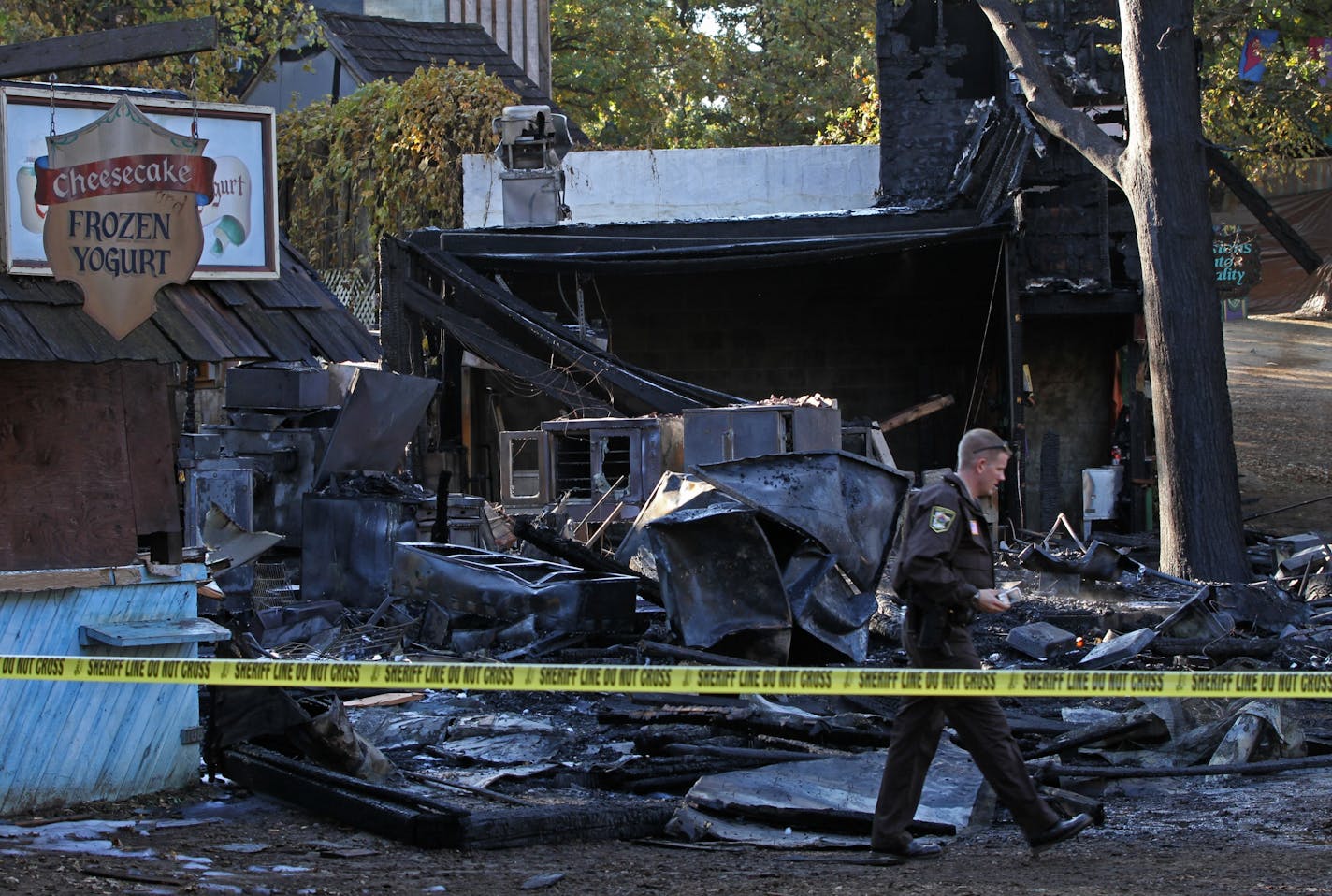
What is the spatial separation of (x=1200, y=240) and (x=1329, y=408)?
14259mm

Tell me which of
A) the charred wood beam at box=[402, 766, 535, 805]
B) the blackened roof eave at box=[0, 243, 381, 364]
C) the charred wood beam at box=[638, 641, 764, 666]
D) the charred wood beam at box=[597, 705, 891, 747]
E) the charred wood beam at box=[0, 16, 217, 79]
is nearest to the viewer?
the charred wood beam at box=[0, 16, 217, 79]

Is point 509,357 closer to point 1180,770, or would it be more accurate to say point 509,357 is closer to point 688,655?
point 688,655

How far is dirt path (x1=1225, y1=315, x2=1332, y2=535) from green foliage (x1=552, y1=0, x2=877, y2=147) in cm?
930

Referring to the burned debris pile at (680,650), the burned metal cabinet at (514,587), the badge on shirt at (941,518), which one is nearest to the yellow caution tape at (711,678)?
the burned debris pile at (680,650)

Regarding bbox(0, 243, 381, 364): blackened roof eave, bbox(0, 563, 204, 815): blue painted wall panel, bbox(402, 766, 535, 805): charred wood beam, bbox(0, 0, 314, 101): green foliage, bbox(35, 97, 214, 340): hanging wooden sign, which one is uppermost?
bbox(0, 0, 314, 101): green foliage

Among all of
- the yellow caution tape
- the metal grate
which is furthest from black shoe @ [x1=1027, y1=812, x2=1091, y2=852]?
the metal grate

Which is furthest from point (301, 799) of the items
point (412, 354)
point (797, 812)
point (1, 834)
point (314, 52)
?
point (314, 52)

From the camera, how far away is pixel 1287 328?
31156 mm

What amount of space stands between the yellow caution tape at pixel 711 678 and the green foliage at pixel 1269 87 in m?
15.3

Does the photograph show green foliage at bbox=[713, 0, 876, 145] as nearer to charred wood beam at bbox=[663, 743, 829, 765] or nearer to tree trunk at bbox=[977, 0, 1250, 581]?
tree trunk at bbox=[977, 0, 1250, 581]

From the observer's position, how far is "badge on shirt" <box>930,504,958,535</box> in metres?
6.25

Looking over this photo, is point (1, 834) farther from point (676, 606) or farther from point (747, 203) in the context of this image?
point (747, 203)

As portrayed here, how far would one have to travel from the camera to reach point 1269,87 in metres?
22.5

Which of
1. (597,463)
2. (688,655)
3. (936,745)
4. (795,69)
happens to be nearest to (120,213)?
(936,745)
